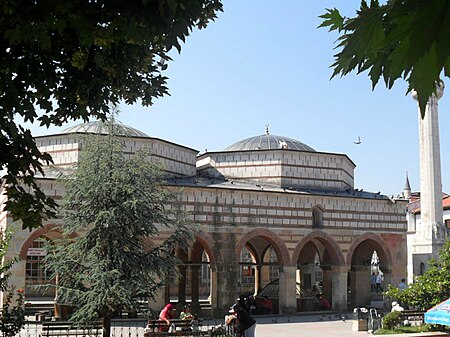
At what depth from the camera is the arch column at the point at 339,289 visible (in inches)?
973

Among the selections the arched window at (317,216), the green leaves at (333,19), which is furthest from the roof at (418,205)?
the green leaves at (333,19)

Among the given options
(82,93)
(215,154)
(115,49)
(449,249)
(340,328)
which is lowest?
(340,328)

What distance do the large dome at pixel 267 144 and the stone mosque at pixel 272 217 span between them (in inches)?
2.5

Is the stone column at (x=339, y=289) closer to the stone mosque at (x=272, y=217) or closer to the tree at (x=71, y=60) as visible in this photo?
the stone mosque at (x=272, y=217)

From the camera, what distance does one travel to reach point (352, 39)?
5.53 feet

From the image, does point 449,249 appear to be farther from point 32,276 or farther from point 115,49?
point 32,276

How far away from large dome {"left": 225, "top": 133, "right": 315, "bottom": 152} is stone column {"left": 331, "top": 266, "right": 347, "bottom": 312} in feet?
20.8

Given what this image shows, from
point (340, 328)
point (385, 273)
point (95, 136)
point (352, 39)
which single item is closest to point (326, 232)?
point (385, 273)

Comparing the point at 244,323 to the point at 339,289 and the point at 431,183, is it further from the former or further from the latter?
the point at 431,183

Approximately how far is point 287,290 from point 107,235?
1237cm

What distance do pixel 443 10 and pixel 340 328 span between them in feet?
63.1

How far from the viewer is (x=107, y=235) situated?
41.3ft

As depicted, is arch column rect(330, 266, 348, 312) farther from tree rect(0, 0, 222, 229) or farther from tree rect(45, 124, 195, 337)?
tree rect(0, 0, 222, 229)

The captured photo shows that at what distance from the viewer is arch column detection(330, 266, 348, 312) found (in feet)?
81.1
